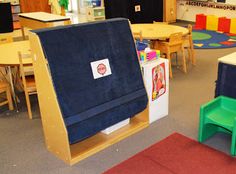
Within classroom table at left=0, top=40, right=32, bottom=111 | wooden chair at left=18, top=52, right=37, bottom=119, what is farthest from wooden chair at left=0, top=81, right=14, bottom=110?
wooden chair at left=18, top=52, right=37, bottom=119

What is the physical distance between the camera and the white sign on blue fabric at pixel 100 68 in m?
2.60

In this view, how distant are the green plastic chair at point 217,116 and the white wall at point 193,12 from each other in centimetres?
521

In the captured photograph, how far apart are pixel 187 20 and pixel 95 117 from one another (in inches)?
261

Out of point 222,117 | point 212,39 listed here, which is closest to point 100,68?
point 222,117

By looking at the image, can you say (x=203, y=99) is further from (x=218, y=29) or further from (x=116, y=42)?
(x=218, y=29)

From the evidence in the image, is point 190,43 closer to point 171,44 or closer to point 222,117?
point 171,44

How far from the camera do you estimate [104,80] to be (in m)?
2.68

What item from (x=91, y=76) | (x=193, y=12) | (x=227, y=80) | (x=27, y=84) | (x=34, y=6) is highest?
(x=34, y=6)

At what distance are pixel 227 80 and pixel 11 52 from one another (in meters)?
2.53

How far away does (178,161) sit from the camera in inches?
101

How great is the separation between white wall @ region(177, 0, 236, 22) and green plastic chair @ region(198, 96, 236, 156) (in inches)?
205

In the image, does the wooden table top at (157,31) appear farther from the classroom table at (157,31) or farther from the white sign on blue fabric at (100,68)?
the white sign on blue fabric at (100,68)

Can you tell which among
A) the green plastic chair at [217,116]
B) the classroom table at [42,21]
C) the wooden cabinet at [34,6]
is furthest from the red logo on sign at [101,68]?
Answer: the wooden cabinet at [34,6]

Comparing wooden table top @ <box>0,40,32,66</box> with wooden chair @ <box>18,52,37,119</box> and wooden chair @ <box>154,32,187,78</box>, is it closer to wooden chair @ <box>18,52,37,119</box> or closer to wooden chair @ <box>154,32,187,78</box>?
wooden chair @ <box>18,52,37,119</box>
